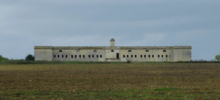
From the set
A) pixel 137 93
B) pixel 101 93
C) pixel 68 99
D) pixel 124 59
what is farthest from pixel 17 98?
pixel 124 59

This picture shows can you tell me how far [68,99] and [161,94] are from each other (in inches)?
141

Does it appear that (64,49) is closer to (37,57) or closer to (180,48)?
(37,57)

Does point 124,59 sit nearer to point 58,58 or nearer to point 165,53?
point 165,53

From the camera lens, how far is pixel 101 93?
13055 mm

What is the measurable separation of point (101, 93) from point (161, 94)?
2.33 meters

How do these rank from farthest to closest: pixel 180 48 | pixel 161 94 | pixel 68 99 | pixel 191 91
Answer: pixel 180 48 < pixel 191 91 < pixel 161 94 < pixel 68 99

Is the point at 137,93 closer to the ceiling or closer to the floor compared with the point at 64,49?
closer to the floor

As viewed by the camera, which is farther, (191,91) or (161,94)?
(191,91)

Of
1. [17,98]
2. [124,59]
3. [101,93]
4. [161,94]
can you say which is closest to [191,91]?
[161,94]

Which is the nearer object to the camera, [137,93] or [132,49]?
[137,93]

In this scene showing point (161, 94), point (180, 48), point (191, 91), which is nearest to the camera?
point (161, 94)

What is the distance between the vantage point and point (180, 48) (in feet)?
249

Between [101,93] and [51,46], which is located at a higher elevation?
[51,46]

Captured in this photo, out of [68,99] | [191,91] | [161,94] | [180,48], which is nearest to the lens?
[68,99]
